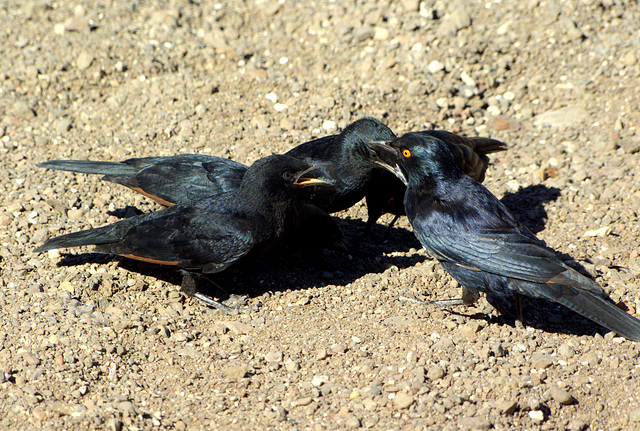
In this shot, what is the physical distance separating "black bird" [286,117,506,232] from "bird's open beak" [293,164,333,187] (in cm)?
8

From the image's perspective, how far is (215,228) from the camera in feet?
18.2

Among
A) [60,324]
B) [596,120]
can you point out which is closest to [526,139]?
[596,120]

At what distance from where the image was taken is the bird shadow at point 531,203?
6824mm

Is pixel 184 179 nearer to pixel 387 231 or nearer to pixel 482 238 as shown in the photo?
pixel 387 231

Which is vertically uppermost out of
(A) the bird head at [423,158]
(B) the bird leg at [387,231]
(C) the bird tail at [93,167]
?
(A) the bird head at [423,158]

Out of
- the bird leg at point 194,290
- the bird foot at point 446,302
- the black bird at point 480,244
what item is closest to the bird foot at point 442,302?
the bird foot at point 446,302

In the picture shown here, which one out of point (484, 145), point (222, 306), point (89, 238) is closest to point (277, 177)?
point (222, 306)

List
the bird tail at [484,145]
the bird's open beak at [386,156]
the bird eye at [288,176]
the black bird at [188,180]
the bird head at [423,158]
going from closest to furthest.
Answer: the bird head at [423,158] < the bird eye at [288,176] < the bird's open beak at [386,156] < the black bird at [188,180] < the bird tail at [484,145]

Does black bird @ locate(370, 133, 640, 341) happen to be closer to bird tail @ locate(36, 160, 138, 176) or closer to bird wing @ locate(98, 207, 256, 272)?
bird wing @ locate(98, 207, 256, 272)

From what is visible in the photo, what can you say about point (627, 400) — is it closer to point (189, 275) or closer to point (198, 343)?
point (198, 343)

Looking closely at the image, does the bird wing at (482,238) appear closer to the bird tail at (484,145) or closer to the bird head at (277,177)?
the bird head at (277,177)

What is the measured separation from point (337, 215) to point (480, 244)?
2.38 meters

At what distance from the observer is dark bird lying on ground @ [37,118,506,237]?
6188mm

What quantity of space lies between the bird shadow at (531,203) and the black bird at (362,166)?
0.66 metres
